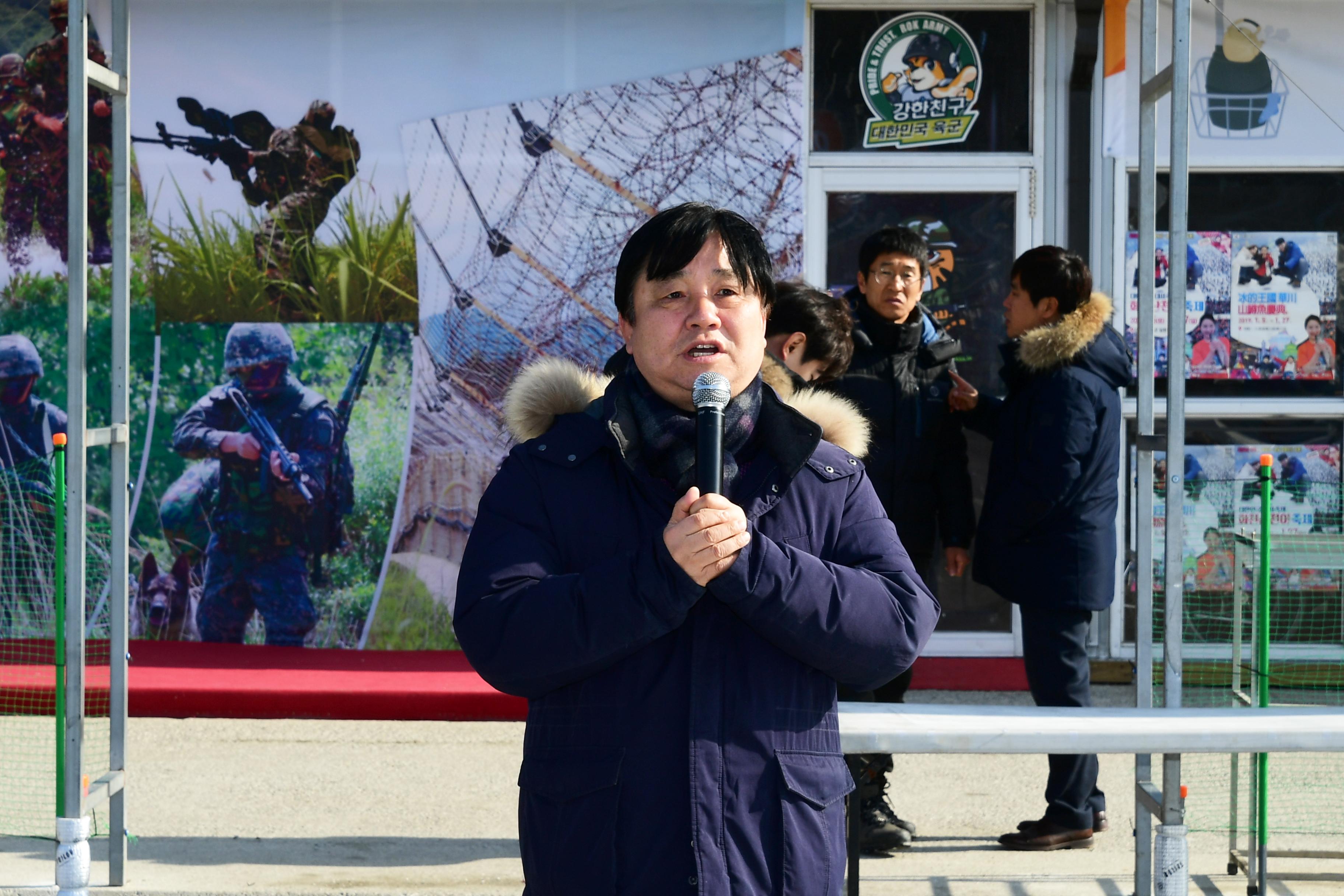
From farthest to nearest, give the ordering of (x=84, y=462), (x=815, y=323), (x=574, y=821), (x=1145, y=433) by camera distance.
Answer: (x=1145, y=433)
(x=815, y=323)
(x=84, y=462)
(x=574, y=821)

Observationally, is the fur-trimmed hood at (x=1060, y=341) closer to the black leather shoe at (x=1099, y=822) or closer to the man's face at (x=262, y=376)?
the black leather shoe at (x=1099, y=822)

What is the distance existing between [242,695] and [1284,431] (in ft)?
17.3

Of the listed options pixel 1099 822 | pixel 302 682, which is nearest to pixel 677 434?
pixel 1099 822

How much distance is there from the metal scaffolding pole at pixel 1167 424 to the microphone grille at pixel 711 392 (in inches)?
87.7

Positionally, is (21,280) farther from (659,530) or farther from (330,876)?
(659,530)

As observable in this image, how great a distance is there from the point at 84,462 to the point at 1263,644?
3.52 metres

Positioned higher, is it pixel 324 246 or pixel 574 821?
pixel 324 246

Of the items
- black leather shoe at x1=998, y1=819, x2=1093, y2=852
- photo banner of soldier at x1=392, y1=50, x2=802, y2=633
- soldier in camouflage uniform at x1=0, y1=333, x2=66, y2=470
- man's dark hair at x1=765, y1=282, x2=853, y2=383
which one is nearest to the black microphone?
man's dark hair at x1=765, y1=282, x2=853, y2=383

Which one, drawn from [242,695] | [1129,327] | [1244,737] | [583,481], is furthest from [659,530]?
[1129,327]

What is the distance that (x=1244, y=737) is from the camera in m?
A: 3.64

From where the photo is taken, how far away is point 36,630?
7.09m

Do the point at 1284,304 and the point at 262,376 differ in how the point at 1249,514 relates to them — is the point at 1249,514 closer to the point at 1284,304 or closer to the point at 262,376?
the point at 1284,304

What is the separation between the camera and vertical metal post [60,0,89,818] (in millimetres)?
3850

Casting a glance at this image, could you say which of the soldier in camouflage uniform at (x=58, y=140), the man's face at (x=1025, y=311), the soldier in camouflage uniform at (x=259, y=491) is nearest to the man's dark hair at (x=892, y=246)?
the man's face at (x=1025, y=311)
